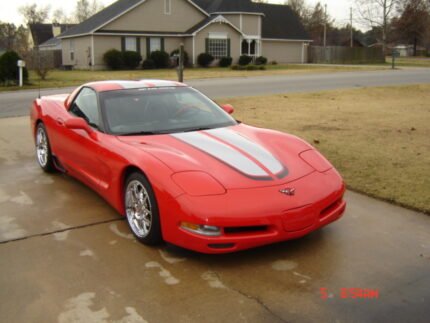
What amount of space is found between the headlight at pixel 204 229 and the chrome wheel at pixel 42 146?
11.1ft

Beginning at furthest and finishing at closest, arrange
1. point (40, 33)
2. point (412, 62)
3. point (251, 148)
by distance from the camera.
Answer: point (40, 33) → point (412, 62) → point (251, 148)

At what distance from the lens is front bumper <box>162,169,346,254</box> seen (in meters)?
3.66

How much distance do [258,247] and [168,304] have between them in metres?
1.10

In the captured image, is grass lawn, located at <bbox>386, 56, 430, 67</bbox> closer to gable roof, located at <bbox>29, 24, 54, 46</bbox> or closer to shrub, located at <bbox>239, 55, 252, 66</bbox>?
shrub, located at <bbox>239, 55, 252, 66</bbox>

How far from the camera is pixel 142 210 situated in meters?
4.24

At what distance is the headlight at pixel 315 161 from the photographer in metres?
4.41

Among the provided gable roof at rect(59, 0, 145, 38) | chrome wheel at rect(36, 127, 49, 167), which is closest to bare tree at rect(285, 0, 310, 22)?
gable roof at rect(59, 0, 145, 38)

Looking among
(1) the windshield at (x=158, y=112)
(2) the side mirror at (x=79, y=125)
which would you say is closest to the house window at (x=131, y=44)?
(1) the windshield at (x=158, y=112)

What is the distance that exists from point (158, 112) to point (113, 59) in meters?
32.9

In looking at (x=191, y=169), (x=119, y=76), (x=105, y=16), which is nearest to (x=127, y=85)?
(x=191, y=169)

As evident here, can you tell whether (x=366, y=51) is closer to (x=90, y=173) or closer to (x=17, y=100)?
(x=17, y=100)

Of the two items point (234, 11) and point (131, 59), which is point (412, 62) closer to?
point (234, 11)

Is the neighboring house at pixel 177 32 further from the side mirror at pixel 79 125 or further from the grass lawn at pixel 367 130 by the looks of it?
the side mirror at pixel 79 125

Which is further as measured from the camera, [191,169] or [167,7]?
[167,7]
